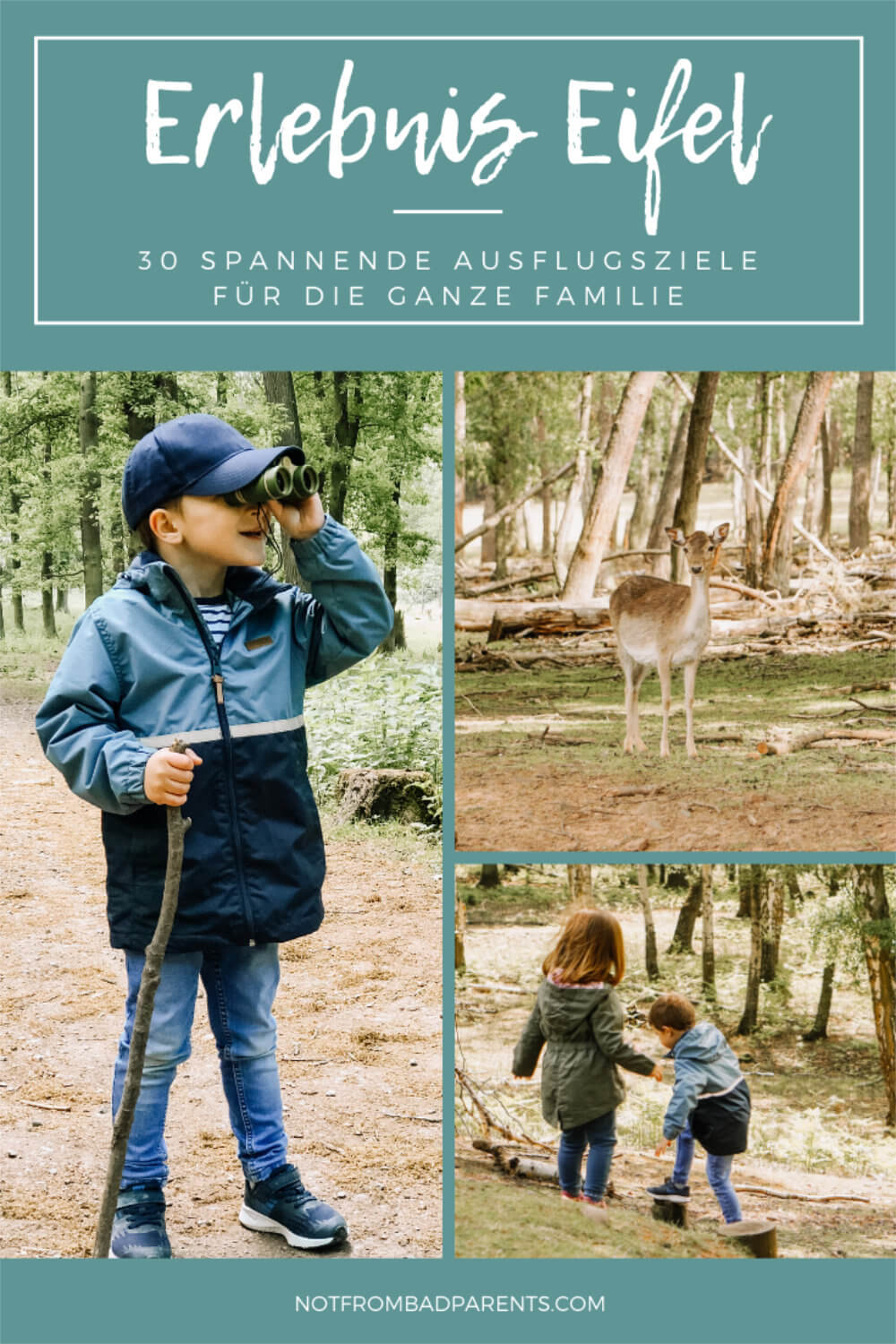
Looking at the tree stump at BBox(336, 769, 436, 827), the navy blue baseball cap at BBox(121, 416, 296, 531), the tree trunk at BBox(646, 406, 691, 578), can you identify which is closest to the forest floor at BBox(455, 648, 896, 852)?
the tree trunk at BBox(646, 406, 691, 578)

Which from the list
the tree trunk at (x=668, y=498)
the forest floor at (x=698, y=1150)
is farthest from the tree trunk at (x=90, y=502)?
the tree trunk at (x=668, y=498)

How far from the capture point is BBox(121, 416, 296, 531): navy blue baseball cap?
3.37 m

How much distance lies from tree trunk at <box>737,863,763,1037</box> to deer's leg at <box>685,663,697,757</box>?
15.6 inches

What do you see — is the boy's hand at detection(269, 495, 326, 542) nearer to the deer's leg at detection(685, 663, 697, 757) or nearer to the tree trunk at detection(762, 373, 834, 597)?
the deer's leg at detection(685, 663, 697, 757)

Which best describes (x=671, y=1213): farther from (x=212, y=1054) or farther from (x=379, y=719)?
(x=379, y=719)

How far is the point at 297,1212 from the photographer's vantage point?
365cm

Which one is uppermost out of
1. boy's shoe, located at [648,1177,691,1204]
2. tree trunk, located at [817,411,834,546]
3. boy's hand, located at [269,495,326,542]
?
tree trunk, located at [817,411,834,546]

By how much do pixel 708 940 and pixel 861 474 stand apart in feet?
4.91

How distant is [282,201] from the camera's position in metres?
4.05

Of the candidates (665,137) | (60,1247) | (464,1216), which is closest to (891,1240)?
(464,1216)

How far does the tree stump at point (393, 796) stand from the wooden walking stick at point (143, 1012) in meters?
1.36

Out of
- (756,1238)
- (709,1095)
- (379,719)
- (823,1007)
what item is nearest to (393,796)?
(379,719)

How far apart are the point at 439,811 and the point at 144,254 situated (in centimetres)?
194

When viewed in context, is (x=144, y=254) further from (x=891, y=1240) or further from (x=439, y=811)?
(x=891, y=1240)
